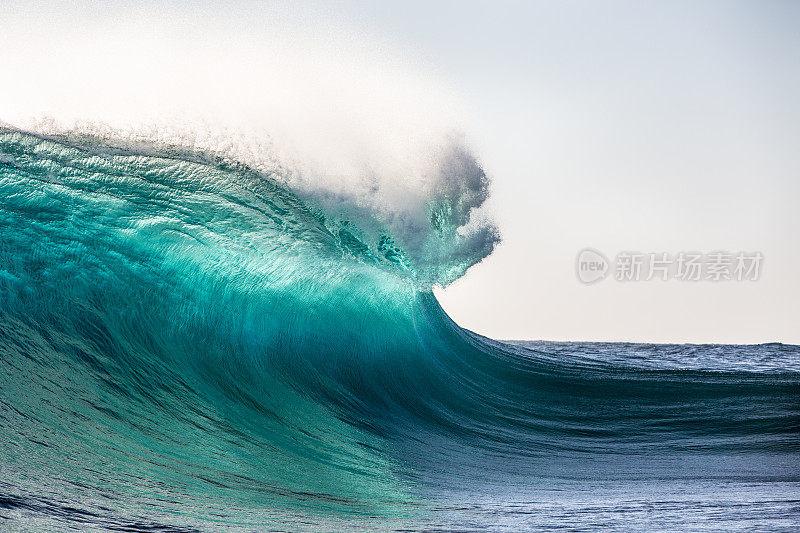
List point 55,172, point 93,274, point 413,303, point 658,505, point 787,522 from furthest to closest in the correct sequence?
point 413,303, point 55,172, point 93,274, point 658,505, point 787,522

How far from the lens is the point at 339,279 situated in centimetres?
351

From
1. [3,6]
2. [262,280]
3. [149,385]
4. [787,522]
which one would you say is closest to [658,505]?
[787,522]

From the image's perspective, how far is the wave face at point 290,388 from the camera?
1628 millimetres

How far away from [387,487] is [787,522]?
1001 millimetres

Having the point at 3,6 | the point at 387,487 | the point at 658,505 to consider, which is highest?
the point at 3,6

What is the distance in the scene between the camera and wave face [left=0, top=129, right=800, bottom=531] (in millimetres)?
1628

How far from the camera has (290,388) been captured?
2832 mm

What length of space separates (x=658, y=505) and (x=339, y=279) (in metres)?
2.11

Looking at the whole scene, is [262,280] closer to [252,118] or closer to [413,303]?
[252,118]

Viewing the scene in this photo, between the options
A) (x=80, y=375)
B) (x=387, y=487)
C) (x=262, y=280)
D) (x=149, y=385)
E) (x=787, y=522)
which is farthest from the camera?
(x=262, y=280)

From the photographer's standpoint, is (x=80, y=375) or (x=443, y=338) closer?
(x=80, y=375)

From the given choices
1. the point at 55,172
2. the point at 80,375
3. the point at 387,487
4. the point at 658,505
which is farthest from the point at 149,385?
the point at 658,505

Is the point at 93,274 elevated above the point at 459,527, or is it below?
above

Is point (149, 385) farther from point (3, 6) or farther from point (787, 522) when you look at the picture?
point (3, 6)
